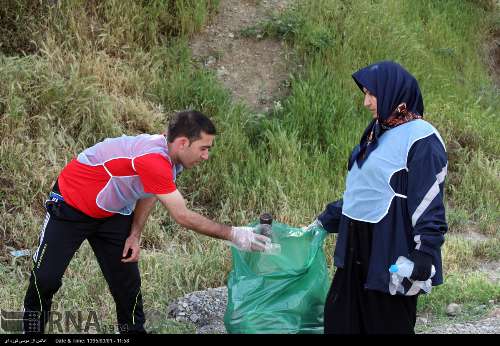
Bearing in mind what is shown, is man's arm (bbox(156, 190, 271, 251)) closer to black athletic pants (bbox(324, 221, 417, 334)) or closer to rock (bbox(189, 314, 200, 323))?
black athletic pants (bbox(324, 221, 417, 334))

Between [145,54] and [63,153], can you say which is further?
[145,54]

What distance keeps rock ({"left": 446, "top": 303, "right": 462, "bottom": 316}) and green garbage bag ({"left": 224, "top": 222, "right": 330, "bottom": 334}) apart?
1.45 metres

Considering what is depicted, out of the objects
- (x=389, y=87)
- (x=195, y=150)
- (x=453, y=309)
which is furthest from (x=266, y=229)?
(x=453, y=309)

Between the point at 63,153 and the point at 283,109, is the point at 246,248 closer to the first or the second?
the point at 63,153

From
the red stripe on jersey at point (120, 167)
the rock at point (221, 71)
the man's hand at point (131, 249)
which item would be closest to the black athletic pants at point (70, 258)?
the man's hand at point (131, 249)

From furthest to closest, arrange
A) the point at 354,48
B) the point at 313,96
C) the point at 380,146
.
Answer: the point at 354,48 → the point at 313,96 → the point at 380,146

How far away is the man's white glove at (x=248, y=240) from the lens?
11.5 feet

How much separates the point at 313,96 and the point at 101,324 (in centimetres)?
353

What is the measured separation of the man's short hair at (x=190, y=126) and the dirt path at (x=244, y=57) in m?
3.84

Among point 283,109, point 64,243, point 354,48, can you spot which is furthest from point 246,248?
point 354,48

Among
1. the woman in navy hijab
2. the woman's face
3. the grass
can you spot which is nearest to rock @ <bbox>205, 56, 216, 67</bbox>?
the grass

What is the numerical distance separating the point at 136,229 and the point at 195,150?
64 centimetres

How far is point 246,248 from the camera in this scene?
3572 mm

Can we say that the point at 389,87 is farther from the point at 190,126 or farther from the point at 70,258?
the point at 70,258
